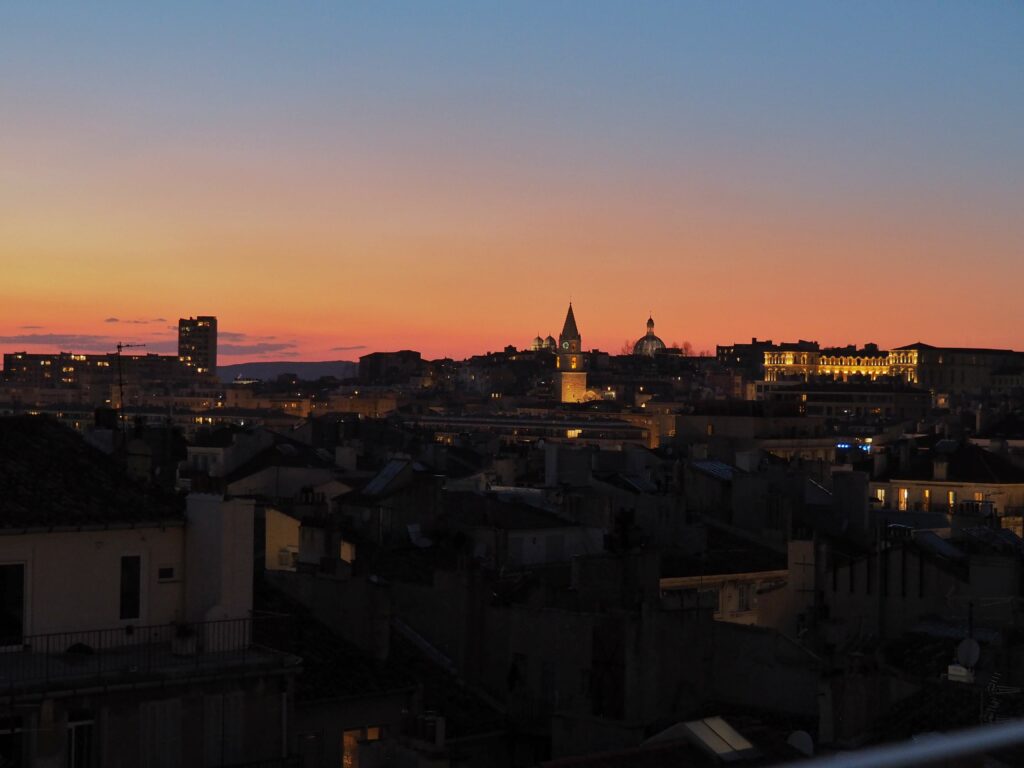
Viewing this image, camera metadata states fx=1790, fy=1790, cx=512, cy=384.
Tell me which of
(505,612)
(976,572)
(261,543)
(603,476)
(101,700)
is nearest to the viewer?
(101,700)

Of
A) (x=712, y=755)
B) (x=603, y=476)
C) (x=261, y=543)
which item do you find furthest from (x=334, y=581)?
(x=603, y=476)

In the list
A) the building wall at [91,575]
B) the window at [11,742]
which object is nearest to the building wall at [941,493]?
the building wall at [91,575]

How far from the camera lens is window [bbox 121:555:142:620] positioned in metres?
11.0

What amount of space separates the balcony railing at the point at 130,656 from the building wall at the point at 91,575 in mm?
89

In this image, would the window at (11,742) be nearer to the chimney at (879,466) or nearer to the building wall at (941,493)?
the building wall at (941,493)

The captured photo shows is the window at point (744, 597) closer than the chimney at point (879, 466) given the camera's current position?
Yes

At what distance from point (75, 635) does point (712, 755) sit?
380 cm

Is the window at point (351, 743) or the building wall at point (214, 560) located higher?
the building wall at point (214, 560)

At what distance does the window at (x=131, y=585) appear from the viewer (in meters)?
11.0

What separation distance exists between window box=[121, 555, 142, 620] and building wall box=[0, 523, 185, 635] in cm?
3

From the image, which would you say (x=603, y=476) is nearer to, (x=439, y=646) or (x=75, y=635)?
(x=439, y=646)

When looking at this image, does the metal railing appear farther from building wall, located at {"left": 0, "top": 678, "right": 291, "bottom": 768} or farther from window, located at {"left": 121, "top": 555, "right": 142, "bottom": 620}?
window, located at {"left": 121, "top": 555, "right": 142, "bottom": 620}

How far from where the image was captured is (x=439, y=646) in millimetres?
15516

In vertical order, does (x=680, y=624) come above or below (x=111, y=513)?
below
